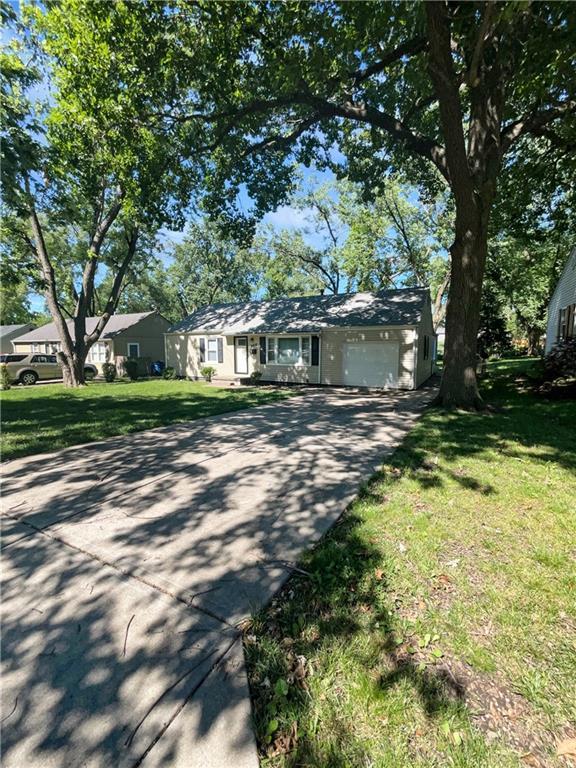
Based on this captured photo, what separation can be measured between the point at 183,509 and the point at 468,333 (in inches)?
291

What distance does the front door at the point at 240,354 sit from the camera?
1806 cm

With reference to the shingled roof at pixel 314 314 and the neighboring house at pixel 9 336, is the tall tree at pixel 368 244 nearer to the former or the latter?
the shingled roof at pixel 314 314

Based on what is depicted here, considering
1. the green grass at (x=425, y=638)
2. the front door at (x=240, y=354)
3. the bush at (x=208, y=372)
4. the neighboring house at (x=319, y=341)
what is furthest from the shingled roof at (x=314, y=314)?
the green grass at (x=425, y=638)

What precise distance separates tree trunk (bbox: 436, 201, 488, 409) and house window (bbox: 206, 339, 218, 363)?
13173 mm

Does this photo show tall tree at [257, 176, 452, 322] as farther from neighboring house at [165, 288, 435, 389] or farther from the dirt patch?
the dirt patch

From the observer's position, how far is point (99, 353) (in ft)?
85.9

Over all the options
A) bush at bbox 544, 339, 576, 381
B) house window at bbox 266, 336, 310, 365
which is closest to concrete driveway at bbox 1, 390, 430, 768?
bush at bbox 544, 339, 576, 381

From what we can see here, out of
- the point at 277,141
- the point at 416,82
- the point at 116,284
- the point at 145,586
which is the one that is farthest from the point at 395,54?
the point at 116,284

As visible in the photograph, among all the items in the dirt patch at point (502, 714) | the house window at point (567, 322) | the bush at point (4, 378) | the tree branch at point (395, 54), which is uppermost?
the tree branch at point (395, 54)

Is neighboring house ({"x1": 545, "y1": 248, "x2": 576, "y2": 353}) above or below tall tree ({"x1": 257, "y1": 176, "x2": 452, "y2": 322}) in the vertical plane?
below

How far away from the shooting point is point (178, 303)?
41.2 meters

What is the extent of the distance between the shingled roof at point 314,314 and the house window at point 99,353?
8.32m

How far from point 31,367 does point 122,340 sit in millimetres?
7071

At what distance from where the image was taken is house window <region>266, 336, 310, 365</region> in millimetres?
16016
